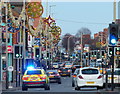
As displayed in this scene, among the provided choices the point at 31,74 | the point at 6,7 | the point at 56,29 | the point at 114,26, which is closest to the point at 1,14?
the point at 6,7

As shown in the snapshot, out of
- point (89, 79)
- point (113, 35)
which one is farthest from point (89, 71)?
point (113, 35)

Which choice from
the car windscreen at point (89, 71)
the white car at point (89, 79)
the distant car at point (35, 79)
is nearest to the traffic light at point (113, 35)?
the white car at point (89, 79)

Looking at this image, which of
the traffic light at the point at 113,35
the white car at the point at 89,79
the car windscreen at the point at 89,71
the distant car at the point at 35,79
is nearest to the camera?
the traffic light at the point at 113,35

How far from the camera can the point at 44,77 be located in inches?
1389

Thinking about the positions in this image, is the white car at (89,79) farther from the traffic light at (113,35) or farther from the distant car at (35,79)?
the traffic light at (113,35)

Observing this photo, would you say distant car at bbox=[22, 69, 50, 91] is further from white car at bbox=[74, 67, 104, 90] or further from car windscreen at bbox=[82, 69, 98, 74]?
car windscreen at bbox=[82, 69, 98, 74]

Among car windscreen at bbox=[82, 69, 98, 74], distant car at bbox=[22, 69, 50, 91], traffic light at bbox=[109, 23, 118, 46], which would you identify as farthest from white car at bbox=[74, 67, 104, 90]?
traffic light at bbox=[109, 23, 118, 46]

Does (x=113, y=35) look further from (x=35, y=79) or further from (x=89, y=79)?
(x=35, y=79)

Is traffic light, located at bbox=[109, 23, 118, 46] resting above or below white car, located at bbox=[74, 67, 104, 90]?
above

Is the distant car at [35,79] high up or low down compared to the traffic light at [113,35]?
down

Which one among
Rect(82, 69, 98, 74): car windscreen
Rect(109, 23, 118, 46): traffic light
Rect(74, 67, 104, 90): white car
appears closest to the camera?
Rect(109, 23, 118, 46): traffic light

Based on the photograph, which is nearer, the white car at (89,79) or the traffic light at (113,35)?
the traffic light at (113,35)

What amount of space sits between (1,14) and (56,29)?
120ft

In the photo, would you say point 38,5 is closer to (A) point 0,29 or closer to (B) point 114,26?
(A) point 0,29
